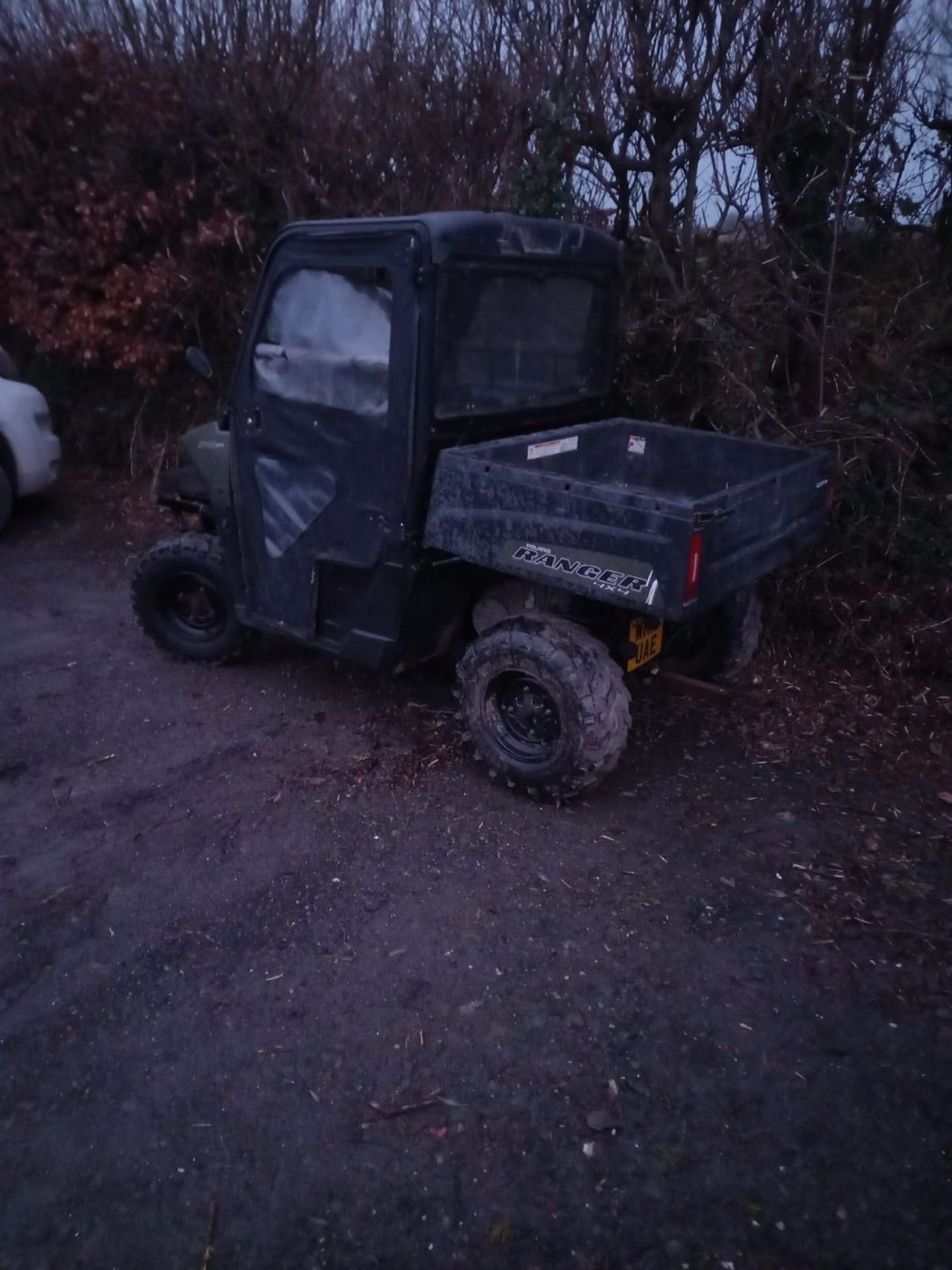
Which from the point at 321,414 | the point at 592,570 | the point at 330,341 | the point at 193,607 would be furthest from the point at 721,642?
the point at 193,607

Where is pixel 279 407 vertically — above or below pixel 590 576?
above

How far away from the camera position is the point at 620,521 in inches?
147

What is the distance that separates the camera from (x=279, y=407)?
462 centimetres

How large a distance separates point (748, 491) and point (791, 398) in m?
2.34

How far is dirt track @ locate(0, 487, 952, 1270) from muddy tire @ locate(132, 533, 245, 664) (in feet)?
1.99

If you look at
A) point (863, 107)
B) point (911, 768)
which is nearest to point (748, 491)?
point (911, 768)

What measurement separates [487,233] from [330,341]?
30.1 inches

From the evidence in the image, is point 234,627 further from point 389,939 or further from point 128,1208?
point 128,1208

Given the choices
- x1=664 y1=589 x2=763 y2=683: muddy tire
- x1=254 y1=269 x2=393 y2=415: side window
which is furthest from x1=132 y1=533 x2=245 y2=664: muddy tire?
x1=664 y1=589 x2=763 y2=683: muddy tire

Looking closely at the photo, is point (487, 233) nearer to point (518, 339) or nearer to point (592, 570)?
point (518, 339)

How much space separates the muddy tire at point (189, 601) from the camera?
548 centimetres

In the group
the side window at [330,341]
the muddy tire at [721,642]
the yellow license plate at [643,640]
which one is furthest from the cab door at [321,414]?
the muddy tire at [721,642]

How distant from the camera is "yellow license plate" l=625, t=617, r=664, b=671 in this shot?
438cm

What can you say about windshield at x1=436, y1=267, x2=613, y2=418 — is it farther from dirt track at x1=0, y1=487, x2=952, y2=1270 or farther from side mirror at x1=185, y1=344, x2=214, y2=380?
dirt track at x1=0, y1=487, x2=952, y2=1270
